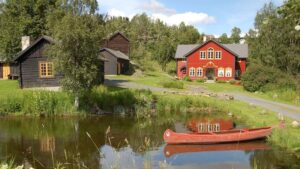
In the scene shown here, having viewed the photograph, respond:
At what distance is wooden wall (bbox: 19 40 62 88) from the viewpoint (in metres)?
35.6

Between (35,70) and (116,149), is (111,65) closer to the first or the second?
(35,70)

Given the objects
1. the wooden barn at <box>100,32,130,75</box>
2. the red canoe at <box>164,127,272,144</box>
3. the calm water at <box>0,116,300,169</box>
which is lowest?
the calm water at <box>0,116,300,169</box>

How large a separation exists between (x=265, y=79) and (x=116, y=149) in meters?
26.8

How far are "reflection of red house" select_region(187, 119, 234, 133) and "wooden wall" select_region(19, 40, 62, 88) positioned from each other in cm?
1702

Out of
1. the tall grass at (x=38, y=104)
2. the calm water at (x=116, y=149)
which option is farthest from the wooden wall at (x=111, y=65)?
the calm water at (x=116, y=149)

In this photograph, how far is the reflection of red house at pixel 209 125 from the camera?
23114 mm

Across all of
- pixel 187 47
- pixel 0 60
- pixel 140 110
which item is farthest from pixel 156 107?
pixel 187 47

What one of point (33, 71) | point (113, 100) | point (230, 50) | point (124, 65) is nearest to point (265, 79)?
point (230, 50)

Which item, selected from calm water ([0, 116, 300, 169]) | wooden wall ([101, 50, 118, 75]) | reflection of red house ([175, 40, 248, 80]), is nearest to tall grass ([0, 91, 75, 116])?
calm water ([0, 116, 300, 169])

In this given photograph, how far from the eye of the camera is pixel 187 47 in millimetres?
60188

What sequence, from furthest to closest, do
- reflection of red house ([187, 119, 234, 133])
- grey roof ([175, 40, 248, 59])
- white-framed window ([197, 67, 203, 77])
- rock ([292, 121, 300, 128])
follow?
1. grey roof ([175, 40, 248, 59])
2. white-framed window ([197, 67, 203, 77])
3. reflection of red house ([187, 119, 234, 133])
4. rock ([292, 121, 300, 128])

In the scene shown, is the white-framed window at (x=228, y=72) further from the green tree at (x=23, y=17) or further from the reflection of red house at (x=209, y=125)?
the reflection of red house at (x=209, y=125)

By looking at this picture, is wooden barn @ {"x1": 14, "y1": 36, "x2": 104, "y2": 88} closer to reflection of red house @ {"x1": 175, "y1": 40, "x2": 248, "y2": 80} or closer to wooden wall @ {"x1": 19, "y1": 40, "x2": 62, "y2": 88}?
wooden wall @ {"x1": 19, "y1": 40, "x2": 62, "y2": 88}

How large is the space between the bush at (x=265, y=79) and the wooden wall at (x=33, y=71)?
21.1 meters
